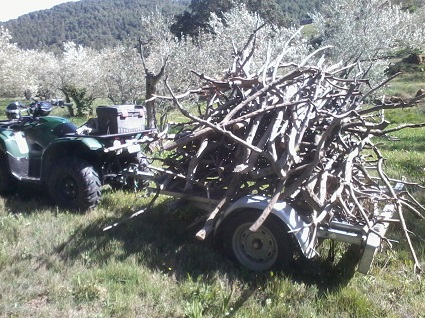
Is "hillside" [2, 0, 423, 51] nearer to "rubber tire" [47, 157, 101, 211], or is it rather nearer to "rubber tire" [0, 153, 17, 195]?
"rubber tire" [0, 153, 17, 195]

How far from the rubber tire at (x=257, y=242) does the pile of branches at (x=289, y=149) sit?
0.76 feet

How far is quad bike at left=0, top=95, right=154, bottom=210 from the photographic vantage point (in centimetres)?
621

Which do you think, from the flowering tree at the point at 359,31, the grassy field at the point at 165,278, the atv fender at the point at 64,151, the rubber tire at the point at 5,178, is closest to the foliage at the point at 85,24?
the flowering tree at the point at 359,31

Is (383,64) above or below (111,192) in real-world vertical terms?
above

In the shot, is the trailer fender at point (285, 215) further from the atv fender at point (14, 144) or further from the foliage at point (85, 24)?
the foliage at point (85, 24)

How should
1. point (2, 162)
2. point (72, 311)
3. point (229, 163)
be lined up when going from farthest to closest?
point (2, 162) → point (229, 163) → point (72, 311)

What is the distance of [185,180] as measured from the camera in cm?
546

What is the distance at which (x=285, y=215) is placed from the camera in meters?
4.44

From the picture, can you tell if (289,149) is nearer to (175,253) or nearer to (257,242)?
(257,242)

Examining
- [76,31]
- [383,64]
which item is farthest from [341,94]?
[76,31]

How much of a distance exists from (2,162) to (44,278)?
10.4 feet

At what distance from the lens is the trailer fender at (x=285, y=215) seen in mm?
4328

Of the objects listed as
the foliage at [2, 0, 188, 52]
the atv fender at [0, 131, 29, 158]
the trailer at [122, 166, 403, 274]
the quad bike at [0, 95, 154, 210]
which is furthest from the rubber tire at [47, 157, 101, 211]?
the foliage at [2, 0, 188, 52]

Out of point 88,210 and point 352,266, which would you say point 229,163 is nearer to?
point 352,266
